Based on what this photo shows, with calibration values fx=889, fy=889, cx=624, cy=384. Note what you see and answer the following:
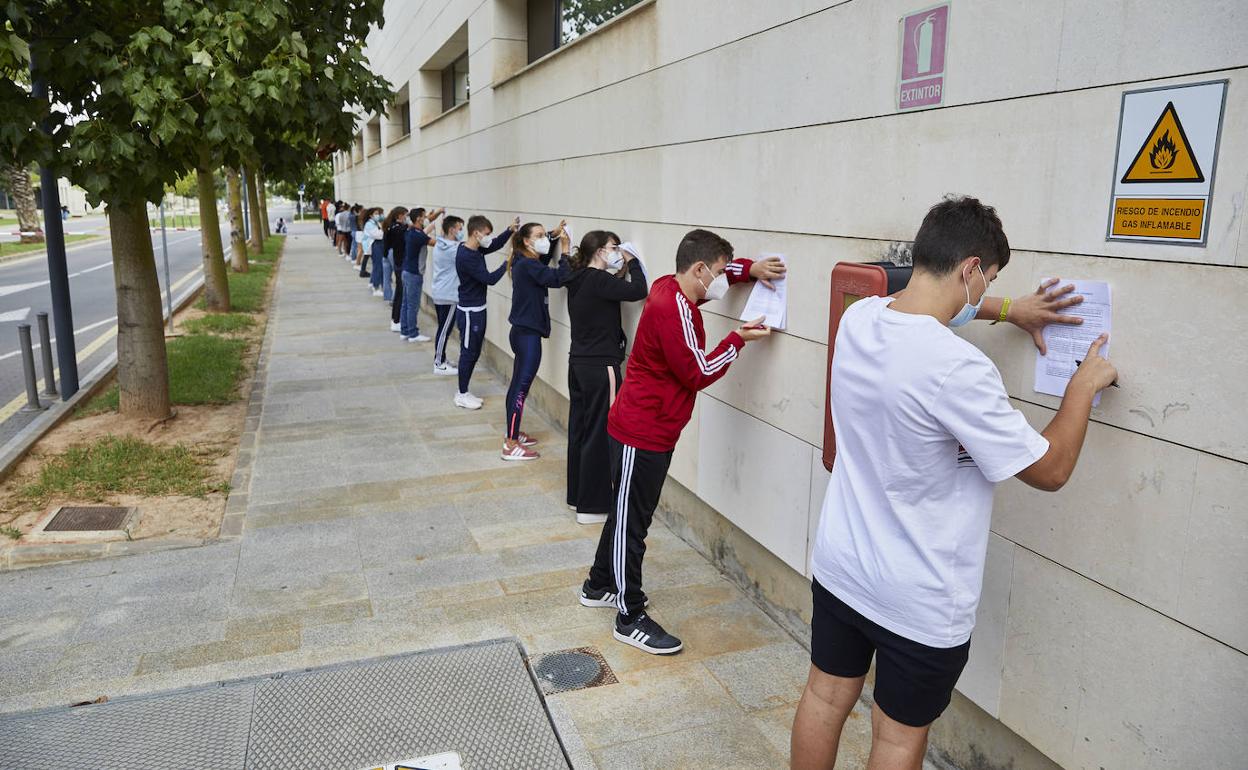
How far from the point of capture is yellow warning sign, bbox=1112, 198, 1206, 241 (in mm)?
2328

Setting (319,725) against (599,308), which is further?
(599,308)

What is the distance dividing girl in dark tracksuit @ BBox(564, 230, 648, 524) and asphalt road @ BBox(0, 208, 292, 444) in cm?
547

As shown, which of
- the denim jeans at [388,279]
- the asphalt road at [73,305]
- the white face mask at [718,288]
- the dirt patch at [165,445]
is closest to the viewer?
the white face mask at [718,288]

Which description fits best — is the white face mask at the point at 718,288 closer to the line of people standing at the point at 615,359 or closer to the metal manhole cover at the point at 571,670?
the line of people standing at the point at 615,359

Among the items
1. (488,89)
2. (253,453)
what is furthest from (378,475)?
(488,89)

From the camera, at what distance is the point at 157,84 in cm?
584

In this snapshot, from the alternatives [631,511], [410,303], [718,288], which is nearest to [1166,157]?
[718,288]

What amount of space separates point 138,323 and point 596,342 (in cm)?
472

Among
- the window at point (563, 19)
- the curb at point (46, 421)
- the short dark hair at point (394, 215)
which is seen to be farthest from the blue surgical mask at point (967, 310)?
the short dark hair at point (394, 215)

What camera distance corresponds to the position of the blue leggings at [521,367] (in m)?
7.22

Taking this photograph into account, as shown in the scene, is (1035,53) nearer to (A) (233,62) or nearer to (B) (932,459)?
(B) (932,459)

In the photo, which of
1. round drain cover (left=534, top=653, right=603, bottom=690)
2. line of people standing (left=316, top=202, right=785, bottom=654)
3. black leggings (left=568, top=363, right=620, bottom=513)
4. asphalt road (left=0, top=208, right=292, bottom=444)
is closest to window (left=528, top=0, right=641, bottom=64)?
line of people standing (left=316, top=202, right=785, bottom=654)

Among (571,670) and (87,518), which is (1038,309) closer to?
(571,670)

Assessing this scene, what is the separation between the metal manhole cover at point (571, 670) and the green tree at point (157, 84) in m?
4.14
